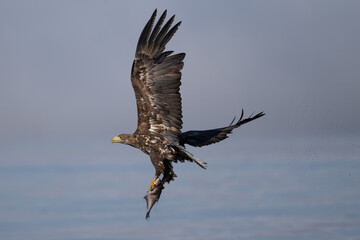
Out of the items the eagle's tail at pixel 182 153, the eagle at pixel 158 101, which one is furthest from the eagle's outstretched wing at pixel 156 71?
the eagle's tail at pixel 182 153

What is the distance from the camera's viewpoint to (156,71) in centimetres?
1163

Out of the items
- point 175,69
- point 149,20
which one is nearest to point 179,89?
point 175,69

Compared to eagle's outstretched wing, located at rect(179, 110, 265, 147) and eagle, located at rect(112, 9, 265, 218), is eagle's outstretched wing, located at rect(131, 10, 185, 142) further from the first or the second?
eagle's outstretched wing, located at rect(179, 110, 265, 147)

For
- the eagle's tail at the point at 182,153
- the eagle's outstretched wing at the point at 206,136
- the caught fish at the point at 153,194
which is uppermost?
the eagle's outstretched wing at the point at 206,136

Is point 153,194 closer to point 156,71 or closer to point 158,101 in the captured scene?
point 158,101

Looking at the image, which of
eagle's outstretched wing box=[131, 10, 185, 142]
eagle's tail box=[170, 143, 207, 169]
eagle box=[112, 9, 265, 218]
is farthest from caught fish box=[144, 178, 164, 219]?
eagle's outstretched wing box=[131, 10, 185, 142]

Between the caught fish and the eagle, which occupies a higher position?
the eagle

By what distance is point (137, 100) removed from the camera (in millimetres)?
11742

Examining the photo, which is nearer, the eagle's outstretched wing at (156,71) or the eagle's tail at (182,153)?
the eagle's tail at (182,153)

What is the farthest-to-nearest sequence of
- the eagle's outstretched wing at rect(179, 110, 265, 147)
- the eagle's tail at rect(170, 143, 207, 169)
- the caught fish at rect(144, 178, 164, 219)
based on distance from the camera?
the eagle's outstretched wing at rect(179, 110, 265, 147) < the caught fish at rect(144, 178, 164, 219) < the eagle's tail at rect(170, 143, 207, 169)

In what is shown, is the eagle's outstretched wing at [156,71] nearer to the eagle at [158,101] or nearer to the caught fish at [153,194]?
the eagle at [158,101]

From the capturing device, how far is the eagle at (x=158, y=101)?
38.2 feet

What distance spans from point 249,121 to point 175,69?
1.57 meters

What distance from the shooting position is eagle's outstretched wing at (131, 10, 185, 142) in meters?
11.6
